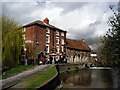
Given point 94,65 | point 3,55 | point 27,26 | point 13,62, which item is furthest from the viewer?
point 94,65

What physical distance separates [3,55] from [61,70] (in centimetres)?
1930

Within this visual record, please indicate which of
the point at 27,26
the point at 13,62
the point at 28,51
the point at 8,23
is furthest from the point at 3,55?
the point at 27,26

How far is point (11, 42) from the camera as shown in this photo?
125ft

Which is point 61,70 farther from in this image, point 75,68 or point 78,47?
point 78,47

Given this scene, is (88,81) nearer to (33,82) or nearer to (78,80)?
(78,80)

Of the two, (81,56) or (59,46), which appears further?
(81,56)

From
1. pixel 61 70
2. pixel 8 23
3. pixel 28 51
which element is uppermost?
pixel 8 23

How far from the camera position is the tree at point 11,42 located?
1437 inches

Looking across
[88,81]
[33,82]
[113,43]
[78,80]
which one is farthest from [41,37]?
[113,43]

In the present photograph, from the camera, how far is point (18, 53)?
3834 centimetres

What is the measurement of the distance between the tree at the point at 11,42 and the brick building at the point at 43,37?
11.2 meters

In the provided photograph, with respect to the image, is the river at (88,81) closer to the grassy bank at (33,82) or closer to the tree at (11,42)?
the grassy bank at (33,82)

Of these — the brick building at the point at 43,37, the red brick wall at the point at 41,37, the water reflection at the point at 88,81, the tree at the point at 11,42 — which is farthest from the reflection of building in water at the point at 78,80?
the red brick wall at the point at 41,37

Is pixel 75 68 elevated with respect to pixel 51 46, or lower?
lower
